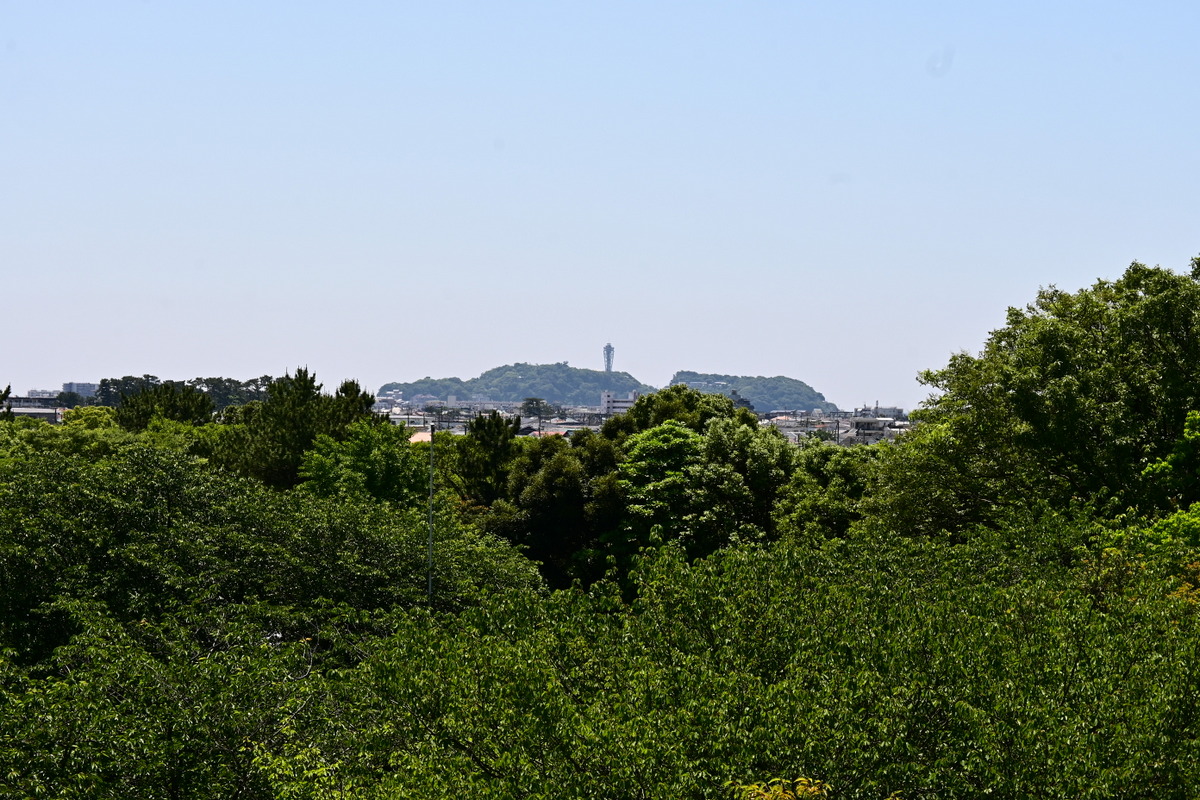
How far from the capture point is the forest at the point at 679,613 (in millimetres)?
12000

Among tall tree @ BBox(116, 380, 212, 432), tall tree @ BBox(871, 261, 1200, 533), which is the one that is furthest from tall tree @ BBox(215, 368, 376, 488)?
tall tree @ BBox(871, 261, 1200, 533)

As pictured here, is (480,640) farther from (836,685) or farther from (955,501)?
(955,501)

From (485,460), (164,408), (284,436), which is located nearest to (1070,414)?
(485,460)

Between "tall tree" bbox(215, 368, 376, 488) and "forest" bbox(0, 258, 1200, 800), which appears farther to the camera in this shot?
"tall tree" bbox(215, 368, 376, 488)

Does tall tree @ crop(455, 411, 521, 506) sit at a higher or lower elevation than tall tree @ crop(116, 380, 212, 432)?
lower

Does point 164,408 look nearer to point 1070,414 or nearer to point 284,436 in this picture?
point 284,436

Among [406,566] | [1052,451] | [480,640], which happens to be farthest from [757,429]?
[480,640]

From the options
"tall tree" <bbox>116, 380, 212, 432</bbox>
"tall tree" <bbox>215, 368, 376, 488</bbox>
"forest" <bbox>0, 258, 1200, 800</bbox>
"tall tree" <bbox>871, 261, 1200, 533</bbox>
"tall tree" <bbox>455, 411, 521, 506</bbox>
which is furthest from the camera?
"tall tree" <bbox>116, 380, 212, 432</bbox>

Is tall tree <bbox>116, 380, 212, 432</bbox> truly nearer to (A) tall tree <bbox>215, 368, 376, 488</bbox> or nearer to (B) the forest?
(A) tall tree <bbox>215, 368, 376, 488</bbox>

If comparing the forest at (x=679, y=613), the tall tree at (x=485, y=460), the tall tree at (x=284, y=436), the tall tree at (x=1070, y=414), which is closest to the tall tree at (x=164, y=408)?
the tall tree at (x=284, y=436)

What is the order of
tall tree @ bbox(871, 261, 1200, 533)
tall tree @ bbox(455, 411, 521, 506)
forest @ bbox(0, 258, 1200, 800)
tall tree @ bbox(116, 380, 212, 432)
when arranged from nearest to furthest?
forest @ bbox(0, 258, 1200, 800), tall tree @ bbox(871, 261, 1200, 533), tall tree @ bbox(455, 411, 521, 506), tall tree @ bbox(116, 380, 212, 432)

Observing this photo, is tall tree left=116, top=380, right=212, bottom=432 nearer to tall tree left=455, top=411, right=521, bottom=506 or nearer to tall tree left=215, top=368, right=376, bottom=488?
tall tree left=215, top=368, right=376, bottom=488

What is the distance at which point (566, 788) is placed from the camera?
458 inches

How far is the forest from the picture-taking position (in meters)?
12.0
